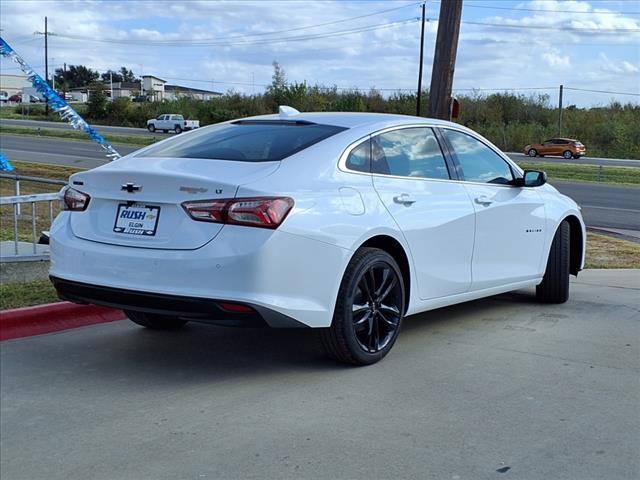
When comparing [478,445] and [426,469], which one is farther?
[478,445]

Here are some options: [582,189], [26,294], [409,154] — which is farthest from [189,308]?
[582,189]

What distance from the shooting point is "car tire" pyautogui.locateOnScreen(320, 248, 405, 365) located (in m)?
4.95

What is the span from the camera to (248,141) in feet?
17.6

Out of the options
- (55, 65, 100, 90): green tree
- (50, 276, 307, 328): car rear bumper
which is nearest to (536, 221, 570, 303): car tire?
(50, 276, 307, 328): car rear bumper

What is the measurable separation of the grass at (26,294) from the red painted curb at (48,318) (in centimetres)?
→ 16

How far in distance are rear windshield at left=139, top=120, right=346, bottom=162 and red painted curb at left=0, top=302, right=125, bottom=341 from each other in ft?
4.26

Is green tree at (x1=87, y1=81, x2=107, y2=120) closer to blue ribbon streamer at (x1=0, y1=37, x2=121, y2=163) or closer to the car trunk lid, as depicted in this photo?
blue ribbon streamer at (x1=0, y1=37, x2=121, y2=163)

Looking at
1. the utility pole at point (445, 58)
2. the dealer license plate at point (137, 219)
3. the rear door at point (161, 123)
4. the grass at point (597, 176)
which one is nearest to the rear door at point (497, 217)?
the dealer license plate at point (137, 219)

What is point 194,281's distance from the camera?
453cm

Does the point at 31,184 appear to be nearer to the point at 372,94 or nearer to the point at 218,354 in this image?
the point at 218,354

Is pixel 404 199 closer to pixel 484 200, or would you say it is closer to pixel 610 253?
pixel 484 200

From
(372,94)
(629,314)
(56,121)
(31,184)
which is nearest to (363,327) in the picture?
(629,314)

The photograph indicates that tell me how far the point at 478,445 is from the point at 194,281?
1.81 meters

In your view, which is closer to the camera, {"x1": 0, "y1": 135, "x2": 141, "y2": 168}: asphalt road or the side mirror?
the side mirror
